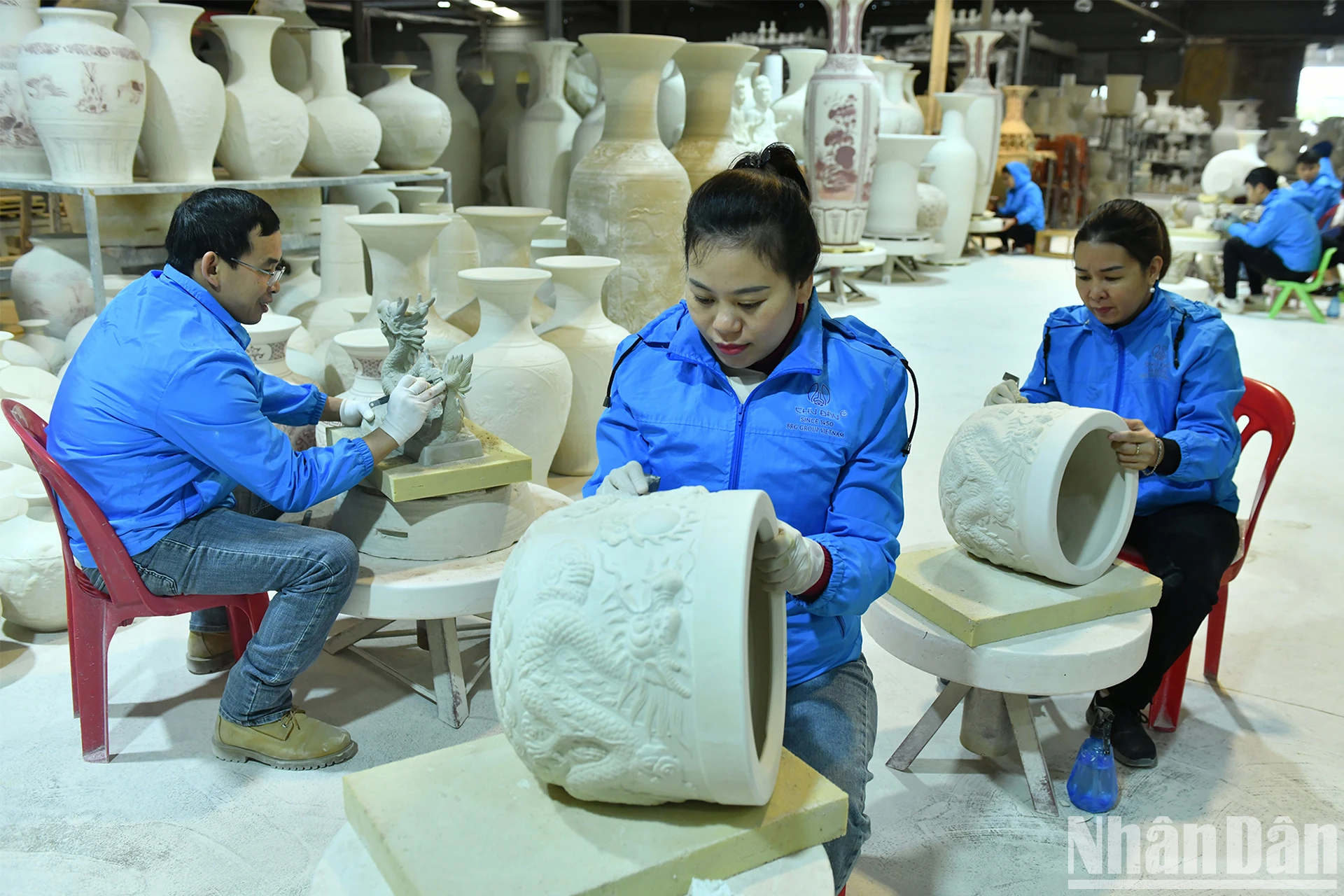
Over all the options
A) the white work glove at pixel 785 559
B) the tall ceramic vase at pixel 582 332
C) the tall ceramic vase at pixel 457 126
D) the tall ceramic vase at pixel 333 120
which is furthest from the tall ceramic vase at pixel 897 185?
the white work glove at pixel 785 559

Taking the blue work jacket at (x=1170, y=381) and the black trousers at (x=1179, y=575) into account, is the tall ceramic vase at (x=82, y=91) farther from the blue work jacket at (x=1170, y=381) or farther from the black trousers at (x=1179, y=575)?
the black trousers at (x=1179, y=575)

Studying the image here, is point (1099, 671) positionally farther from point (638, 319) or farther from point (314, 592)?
point (638, 319)

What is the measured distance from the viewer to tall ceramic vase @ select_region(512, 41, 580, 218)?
6.10m

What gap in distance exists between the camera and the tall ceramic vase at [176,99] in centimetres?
404

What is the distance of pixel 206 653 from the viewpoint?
2824 millimetres

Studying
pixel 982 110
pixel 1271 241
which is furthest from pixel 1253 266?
pixel 982 110

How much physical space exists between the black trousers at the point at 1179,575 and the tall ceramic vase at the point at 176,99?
3688 mm

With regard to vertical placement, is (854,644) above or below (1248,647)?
above

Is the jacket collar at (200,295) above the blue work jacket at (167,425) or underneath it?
above

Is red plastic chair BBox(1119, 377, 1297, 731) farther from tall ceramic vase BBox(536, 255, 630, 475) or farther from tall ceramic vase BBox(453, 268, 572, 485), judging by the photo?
tall ceramic vase BBox(536, 255, 630, 475)

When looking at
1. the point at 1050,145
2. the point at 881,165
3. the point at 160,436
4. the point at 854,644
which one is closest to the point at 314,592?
the point at 160,436

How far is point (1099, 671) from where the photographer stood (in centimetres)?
209

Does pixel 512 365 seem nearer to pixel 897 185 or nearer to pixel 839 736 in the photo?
pixel 839 736

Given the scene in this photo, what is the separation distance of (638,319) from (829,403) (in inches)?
128
